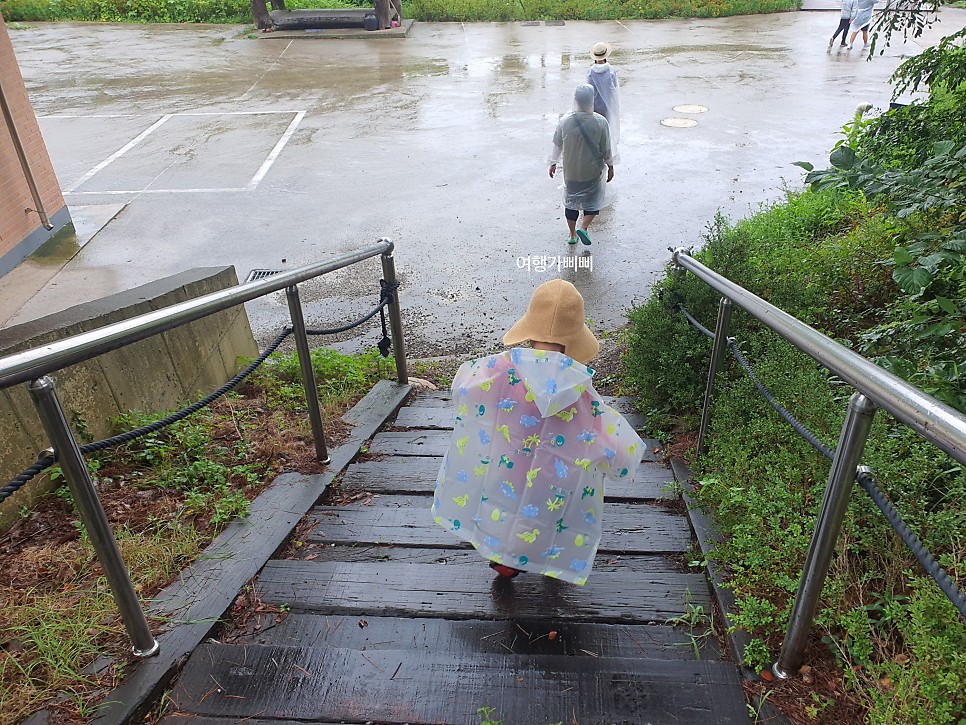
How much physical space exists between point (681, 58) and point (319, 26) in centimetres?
1040

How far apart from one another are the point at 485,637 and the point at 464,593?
25 centimetres

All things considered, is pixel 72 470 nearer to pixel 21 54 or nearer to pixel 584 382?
pixel 584 382

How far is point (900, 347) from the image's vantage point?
9.95 feet

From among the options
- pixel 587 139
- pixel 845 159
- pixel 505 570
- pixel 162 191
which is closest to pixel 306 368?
pixel 505 570

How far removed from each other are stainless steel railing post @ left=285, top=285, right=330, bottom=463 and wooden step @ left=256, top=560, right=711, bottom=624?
0.86m

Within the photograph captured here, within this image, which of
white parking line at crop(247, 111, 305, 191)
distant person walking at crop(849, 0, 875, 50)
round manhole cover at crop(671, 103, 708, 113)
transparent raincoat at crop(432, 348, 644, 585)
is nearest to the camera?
transparent raincoat at crop(432, 348, 644, 585)

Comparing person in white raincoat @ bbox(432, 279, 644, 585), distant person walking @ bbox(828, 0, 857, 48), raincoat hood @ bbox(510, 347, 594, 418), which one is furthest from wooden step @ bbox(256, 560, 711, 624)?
distant person walking @ bbox(828, 0, 857, 48)

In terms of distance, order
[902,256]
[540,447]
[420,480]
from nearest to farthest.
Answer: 1. [540,447]
2. [902,256]
3. [420,480]

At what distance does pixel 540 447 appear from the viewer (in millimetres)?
2152

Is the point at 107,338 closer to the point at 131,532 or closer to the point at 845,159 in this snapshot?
the point at 131,532

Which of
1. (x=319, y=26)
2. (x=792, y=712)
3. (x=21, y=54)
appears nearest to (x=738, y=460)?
(x=792, y=712)

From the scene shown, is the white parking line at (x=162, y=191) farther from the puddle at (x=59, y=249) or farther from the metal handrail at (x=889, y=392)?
the metal handrail at (x=889, y=392)

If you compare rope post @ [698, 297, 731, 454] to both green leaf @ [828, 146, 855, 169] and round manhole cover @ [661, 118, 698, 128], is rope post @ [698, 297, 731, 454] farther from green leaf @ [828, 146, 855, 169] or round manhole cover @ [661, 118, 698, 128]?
round manhole cover @ [661, 118, 698, 128]

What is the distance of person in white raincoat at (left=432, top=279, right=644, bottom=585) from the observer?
6.88ft
